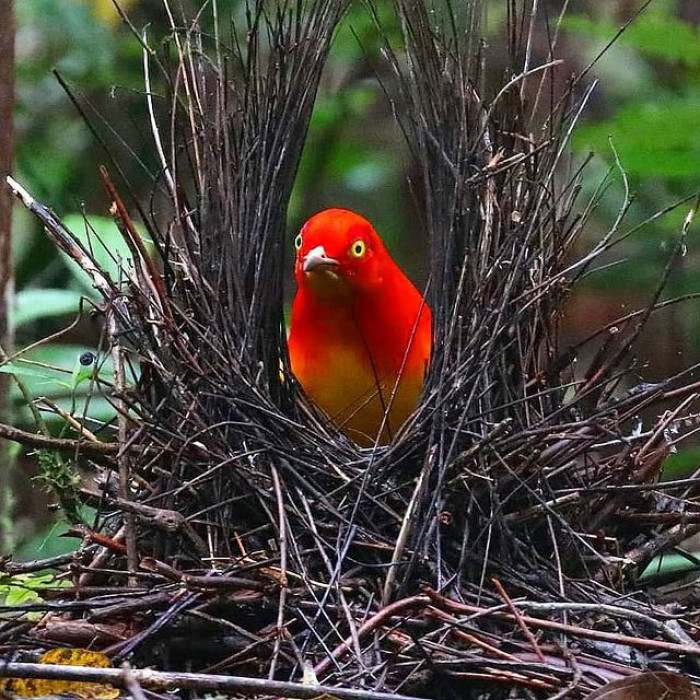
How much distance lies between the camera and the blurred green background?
2.86 metres

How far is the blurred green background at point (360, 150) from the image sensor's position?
2859 millimetres

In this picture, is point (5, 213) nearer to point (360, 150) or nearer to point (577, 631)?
point (577, 631)

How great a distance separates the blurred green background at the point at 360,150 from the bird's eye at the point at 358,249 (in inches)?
27.9

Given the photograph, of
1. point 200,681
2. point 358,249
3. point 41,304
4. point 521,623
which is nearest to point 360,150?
point 41,304

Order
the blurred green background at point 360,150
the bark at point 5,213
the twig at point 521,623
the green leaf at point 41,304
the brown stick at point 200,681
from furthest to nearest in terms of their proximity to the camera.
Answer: the blurred green background at point 360,150 → the green leaf at point 41,304 → the bark at point 5,213 → the twig at point 521,623 → the brown stick at point 200,681

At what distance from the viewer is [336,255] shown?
222 centimetres

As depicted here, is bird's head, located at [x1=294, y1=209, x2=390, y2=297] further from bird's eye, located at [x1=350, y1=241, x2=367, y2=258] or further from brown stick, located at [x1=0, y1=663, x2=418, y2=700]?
brown stick, located at [x1=0, y1=663, x2=418, y2=700]

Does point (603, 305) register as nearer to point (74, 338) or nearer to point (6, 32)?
point (74, 338)

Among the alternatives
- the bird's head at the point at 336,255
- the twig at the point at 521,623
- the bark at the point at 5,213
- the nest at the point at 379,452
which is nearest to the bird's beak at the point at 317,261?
the bird's head at the point at 336,255

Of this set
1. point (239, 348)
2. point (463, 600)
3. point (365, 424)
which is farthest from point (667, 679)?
point (365, 424)

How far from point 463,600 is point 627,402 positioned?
403 mm

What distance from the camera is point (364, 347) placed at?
2.29 meters

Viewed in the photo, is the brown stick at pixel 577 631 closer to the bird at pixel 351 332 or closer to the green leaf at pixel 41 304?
the bird at pixel 351 332

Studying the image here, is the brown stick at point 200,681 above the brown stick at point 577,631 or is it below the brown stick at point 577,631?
above
